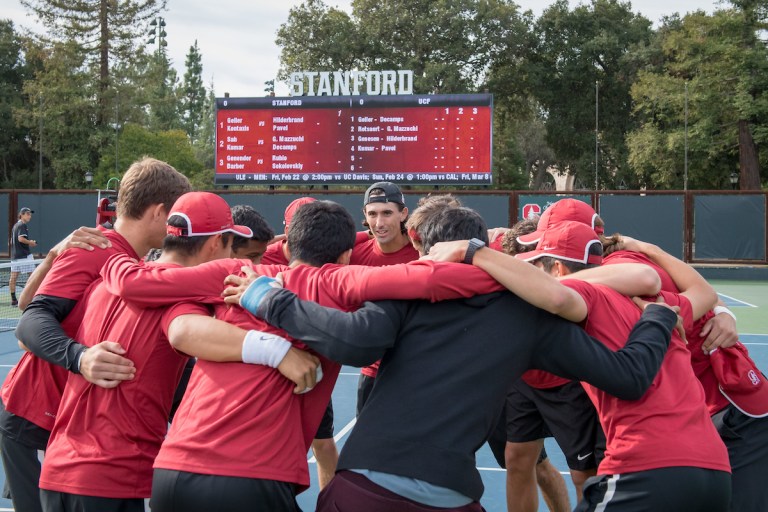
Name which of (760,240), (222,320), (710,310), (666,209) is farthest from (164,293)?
(760,240)

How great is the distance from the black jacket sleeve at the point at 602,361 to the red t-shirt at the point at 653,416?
0.14m

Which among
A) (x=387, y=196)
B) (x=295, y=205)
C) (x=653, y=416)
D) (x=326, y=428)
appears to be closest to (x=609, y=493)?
(x=653, y=416)

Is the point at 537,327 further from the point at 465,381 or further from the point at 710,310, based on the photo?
the point at 710,310

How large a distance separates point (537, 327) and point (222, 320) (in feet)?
3.89

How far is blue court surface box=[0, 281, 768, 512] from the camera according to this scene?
6.11 meters

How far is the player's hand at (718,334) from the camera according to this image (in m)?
3.80

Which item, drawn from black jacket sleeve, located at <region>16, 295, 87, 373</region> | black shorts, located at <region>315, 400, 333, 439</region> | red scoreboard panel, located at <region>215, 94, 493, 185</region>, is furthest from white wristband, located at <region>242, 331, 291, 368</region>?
red scoreboard panel, located at <region>215, 94, 493, 185</region>

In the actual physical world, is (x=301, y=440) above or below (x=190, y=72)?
below

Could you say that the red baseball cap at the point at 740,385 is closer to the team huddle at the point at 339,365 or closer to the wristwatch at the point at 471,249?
the team huddle at the point at 339,365

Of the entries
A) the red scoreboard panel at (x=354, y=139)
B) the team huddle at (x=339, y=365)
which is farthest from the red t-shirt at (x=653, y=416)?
the red scoreboard panel at (x=354, y=139)

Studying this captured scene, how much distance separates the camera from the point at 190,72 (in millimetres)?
106312

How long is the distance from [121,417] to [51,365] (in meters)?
0.80

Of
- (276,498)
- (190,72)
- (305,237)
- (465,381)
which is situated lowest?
(276,498)

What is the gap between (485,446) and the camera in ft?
24.7
